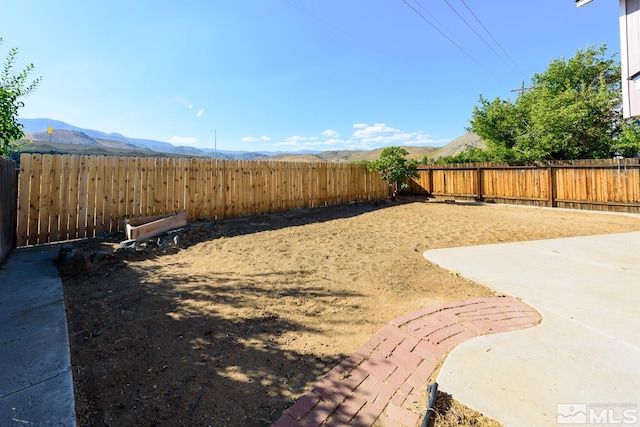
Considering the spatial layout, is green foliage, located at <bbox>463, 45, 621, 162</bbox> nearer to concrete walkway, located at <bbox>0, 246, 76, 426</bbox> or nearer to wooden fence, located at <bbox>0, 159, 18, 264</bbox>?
concrete walkway, located at <bbox>0, 246, 76, 426</bbox>

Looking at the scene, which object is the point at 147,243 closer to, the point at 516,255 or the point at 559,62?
the point at 516,255

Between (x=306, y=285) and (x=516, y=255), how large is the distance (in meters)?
3.65

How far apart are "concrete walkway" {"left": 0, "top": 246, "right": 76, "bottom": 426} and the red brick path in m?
1.27

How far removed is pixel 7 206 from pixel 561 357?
7.60m

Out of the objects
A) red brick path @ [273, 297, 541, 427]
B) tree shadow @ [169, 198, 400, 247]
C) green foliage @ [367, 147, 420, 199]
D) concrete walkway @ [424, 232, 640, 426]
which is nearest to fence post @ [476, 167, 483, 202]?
green foliage @ [367, 147, 420, 199]

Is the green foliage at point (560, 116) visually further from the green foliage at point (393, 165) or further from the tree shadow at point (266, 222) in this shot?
the tree shadow at point (266, 222)

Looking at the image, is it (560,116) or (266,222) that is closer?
(266,222)

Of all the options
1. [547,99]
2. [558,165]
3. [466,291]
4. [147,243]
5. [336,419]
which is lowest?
[336,419]

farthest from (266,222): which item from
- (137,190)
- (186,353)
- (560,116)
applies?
(560,116)

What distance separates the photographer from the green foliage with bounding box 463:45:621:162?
1197cm

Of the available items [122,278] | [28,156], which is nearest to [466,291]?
[122,278]

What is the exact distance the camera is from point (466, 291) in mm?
3508

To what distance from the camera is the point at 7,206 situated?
5.00 metres

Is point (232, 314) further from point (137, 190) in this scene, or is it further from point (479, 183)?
point (479, 183)
